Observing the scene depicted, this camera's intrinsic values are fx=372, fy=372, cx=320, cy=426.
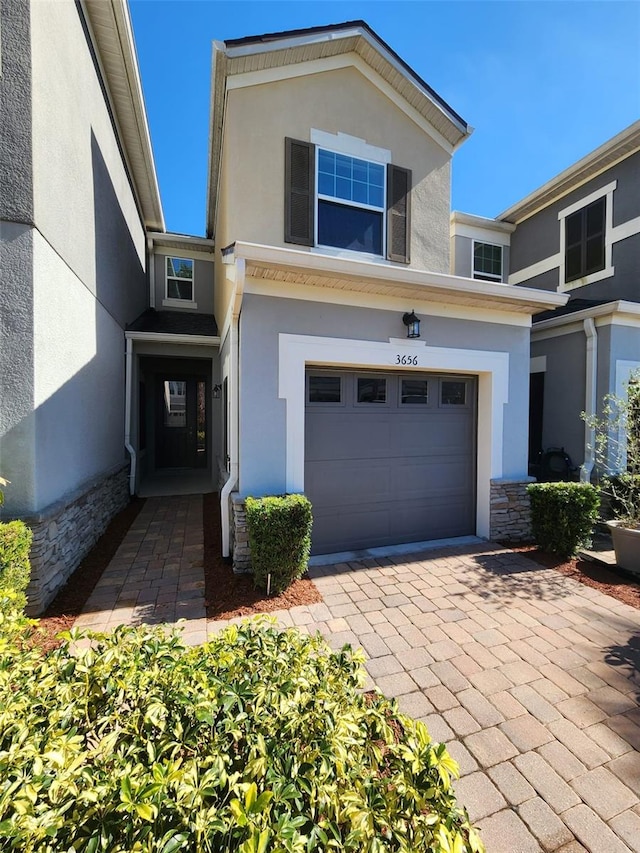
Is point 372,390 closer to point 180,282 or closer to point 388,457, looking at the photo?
point 388,457

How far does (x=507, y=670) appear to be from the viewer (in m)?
3.02

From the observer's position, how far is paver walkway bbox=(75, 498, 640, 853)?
2.00 m

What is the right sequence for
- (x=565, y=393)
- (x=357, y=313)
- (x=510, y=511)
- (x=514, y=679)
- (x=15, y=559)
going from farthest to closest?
(x=565, y=393), (x=510, y=511), (x=357, y=313), (x=15, y=559), (x=514, y=679)

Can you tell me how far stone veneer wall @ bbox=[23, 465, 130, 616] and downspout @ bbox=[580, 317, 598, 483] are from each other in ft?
28.1

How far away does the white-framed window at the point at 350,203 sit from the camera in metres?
6.19

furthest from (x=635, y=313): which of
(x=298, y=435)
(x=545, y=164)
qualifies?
(x=298, y=435)

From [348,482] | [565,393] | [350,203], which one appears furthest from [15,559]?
[565,393]

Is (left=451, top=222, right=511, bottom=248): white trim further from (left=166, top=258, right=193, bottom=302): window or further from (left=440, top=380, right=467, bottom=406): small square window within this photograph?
(left=166, top=258, right=193, bottom=302): window

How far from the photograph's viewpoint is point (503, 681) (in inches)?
114

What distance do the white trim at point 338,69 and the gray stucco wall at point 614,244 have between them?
466cm

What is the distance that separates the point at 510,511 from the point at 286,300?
4.70 metres

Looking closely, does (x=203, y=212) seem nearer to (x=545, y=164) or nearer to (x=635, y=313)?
(x=545, y=164)

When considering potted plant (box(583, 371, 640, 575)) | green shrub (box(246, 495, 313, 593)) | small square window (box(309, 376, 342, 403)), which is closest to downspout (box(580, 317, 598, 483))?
potted plant (box(583, 371, 640, 575))

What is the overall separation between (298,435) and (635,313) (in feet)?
23.3
